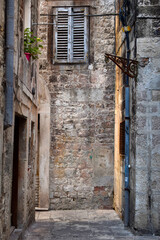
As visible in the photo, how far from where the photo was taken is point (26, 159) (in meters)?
6.18

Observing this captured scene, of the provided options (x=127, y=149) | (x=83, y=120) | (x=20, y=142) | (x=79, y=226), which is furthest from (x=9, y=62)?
(x=83, y=120)

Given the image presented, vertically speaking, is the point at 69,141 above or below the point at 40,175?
above

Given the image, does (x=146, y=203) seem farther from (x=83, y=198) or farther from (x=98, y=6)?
(x=98, y=6)

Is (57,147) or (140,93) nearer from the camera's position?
(140,93)

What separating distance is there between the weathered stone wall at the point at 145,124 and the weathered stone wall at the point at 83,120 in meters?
2.49

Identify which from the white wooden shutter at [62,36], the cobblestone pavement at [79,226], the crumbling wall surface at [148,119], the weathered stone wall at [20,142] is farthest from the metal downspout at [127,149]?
the white wooden shutter at [62,36]

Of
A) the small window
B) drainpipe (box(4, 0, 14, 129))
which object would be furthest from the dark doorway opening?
the small window

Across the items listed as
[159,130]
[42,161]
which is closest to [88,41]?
[42,161]

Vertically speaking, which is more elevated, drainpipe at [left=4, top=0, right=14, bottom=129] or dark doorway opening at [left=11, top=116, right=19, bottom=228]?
drainpipe at [left=4, top=0, right=14, bottom=129]

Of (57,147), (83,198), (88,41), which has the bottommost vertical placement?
(83,198)

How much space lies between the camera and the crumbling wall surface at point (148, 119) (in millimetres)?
6082

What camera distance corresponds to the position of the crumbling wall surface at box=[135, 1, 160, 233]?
6.08m

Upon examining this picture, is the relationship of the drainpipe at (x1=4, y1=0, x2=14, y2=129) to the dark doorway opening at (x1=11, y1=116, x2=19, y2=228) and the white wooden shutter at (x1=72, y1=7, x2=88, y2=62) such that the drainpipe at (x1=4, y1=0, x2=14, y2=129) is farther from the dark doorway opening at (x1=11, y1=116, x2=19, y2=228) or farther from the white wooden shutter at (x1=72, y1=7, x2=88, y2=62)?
the white wooden shutter at (x1=72, y1=7, x2=88, y2=62)

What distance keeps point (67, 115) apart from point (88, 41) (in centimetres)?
204
